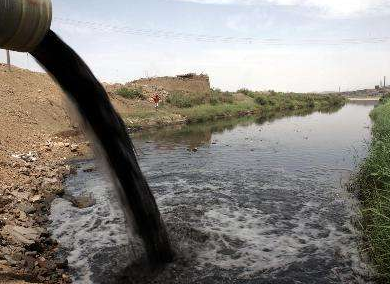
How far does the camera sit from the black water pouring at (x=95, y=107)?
206 inches

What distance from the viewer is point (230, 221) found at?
10633 mm

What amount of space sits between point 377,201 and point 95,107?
684 cm

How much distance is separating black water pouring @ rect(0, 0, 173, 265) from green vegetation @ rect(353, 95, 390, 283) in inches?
157

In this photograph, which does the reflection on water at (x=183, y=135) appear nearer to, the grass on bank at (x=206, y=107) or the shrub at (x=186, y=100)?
the grass on bank at (x=206, y=107)

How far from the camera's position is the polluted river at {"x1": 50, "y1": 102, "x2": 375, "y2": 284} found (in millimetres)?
7785

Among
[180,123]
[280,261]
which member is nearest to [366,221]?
[280,261]

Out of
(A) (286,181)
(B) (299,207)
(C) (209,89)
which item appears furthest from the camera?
(C) (209,89)

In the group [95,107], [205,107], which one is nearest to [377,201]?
[95,107]

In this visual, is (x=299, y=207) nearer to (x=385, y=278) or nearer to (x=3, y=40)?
(x=385, y=278)

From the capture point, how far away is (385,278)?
7.00 m

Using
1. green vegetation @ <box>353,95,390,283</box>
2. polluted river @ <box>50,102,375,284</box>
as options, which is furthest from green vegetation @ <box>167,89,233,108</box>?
green vegetation @ <box>353,95,390,283</box>

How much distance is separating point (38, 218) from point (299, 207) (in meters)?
7.29

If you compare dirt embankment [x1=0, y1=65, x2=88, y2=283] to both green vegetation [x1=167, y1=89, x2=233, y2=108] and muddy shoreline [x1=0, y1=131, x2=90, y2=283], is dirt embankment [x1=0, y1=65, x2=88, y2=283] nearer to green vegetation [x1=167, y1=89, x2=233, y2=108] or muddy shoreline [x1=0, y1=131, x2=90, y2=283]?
muddy shoreline [x1=0, y1=131, x2=90, y2=283]

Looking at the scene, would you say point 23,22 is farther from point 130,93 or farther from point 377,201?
point 130,93
